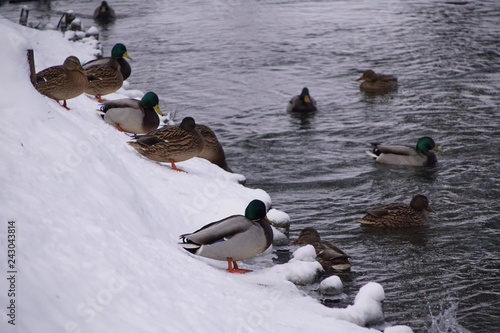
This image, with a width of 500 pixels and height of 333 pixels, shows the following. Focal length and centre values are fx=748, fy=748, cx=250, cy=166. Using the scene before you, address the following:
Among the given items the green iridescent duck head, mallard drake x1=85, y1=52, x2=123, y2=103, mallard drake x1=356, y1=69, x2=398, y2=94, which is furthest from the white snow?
mallard drake x1=356, y1=69, x2=398, y2=94

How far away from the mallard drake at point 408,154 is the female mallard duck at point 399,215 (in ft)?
6.79

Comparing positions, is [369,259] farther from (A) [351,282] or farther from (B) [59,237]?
(B) [59,237]

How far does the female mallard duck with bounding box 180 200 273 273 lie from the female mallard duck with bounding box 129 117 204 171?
2112 millimetres

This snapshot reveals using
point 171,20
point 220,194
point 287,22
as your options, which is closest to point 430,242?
point 220,194

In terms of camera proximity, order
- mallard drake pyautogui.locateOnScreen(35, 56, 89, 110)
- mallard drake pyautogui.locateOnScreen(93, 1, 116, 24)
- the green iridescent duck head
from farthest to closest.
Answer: mallard drake pyautogui.locateOnScreen(93, 1, 116, 24) < the green iridescent duck head < mallard drake pyautogui.locateOnScreen(35, 56, 89, 110)

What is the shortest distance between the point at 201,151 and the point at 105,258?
14.4 feet

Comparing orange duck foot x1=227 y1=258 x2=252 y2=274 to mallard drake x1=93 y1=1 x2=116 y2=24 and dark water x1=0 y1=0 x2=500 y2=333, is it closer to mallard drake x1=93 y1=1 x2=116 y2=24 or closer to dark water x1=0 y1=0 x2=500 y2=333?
dark water x1=0 y1=0 x2=500 y2=333

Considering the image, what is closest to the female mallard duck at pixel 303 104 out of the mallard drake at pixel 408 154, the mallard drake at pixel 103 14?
the mallard drake at pixel 408 154

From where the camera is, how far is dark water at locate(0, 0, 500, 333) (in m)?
8.17

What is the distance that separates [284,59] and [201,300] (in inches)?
544

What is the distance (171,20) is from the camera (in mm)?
23984

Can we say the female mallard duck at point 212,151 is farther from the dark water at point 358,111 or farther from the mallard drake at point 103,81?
the mallard drake at point 103,81

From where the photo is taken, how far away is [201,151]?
371 inches

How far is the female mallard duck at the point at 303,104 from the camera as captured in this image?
14.5 meters
